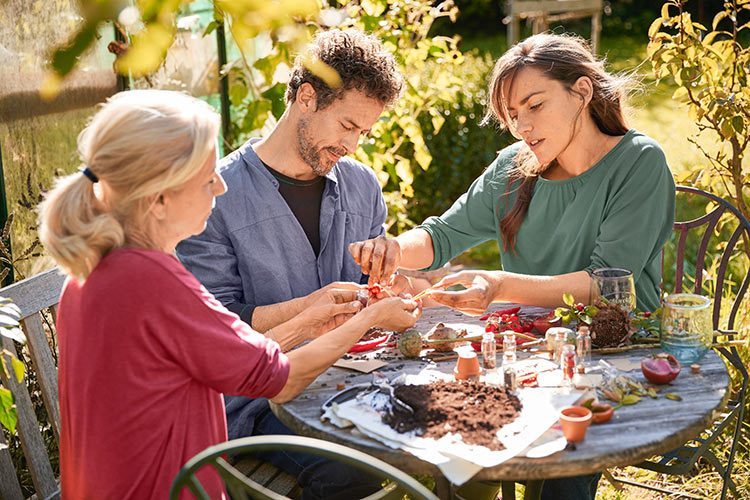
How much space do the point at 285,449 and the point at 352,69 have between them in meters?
1.62

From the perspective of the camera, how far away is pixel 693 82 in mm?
3828

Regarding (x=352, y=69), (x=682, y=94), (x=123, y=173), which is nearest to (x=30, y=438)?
(x=123, y=173)

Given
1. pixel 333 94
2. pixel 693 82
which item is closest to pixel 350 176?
pixel 333 94

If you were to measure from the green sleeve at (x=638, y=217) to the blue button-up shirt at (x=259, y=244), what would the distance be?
905 mm

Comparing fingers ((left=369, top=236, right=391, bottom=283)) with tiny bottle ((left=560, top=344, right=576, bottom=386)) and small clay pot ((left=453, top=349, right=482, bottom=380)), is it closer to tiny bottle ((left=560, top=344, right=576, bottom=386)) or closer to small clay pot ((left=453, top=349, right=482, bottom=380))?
small clay pot ((left=453, top=349, right=482, bottom=380))

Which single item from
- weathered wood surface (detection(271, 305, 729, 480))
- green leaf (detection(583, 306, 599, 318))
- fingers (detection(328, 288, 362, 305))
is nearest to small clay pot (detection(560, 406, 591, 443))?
weathered wood surface (detection(271, 305, 729, 480))

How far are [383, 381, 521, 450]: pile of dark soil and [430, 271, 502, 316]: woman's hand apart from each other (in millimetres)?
543

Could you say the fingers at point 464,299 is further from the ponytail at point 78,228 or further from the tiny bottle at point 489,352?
the ponytail at point 78,228

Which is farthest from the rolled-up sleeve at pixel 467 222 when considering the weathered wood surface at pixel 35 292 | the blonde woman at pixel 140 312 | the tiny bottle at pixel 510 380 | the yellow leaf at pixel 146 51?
the yellow leaf at pixel 146 51

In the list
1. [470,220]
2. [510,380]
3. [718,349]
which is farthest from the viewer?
[470,220]

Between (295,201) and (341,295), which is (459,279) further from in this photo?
(295,201)

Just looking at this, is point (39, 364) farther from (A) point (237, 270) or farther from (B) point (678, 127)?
(B) point (678, 127)

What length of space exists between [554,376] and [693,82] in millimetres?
2113

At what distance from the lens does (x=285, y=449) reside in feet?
5.42
